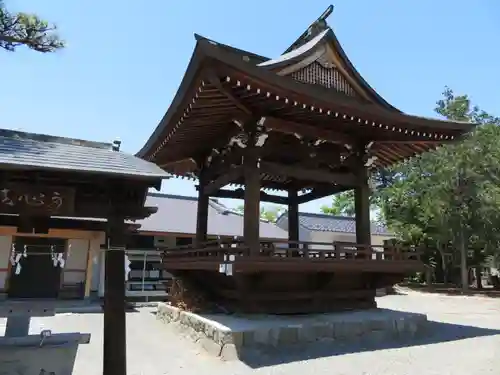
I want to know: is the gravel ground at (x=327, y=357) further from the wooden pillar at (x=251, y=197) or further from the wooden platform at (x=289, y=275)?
the wooden pillar at (x=251, y=197)

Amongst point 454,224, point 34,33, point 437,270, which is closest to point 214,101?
point 34,33

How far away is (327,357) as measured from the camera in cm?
713

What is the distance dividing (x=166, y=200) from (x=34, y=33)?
45.6 feet

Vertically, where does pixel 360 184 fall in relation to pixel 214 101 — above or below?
below

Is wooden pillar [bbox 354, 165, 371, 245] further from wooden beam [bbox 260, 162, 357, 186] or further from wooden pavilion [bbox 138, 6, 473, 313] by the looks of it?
wooden beam [bbox 260, 162, 357, 186]

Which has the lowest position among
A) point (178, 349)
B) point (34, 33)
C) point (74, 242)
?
point (178, 349)

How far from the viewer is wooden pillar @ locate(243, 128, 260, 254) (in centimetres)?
823

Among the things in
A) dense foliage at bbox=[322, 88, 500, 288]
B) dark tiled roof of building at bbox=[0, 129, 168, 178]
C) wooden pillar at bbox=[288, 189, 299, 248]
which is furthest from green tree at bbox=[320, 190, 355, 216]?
dark tiled roof of building at bbox=[0, 129, 168, 178]

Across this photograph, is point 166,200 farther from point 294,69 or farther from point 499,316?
point 499,316

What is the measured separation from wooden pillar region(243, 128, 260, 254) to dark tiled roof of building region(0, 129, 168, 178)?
3434mm

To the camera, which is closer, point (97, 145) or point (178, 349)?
point (97, 145)

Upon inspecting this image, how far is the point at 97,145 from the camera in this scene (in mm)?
5820

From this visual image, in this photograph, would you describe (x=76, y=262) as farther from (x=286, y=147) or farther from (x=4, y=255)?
(x=286, y=147)

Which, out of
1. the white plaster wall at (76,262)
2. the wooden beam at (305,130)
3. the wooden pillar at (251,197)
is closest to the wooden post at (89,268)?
the white plaster wall at (76,262)
